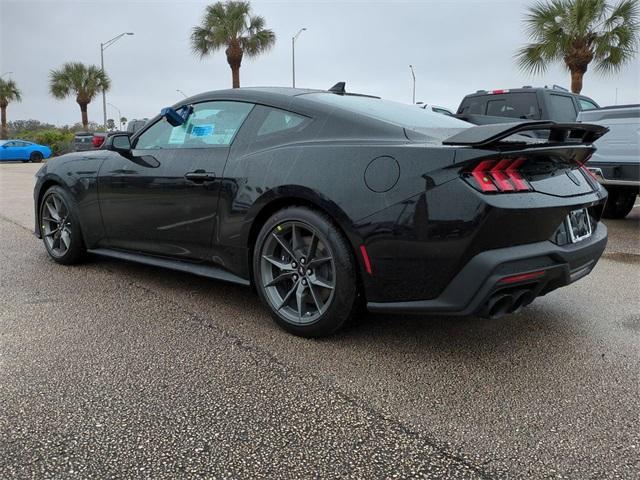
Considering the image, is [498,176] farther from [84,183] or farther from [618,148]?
[618,148]

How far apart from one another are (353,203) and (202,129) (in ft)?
4.95

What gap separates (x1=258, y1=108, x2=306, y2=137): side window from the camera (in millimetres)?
3367

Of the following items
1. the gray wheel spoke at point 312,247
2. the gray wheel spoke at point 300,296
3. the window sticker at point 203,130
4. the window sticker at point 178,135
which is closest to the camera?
the gray wheel spoke at point 312,247

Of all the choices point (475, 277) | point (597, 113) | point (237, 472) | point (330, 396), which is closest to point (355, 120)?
point (475, 277)

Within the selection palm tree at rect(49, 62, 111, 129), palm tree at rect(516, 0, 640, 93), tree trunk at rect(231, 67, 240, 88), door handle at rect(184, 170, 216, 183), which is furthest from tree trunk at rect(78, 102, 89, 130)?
door handle at rect(184, 170, 216, 183)

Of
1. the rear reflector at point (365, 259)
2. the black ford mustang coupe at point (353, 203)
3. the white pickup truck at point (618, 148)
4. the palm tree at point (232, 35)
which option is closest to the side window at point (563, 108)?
the white pickup truck at point (618, 148)

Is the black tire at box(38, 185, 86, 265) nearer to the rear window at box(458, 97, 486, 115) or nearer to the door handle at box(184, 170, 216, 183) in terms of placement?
the door handle at box(184, 170, 216, 183)

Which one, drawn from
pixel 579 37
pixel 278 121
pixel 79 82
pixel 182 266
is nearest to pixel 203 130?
pixel 278 121

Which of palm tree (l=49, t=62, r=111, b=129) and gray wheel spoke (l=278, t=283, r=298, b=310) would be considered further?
palm tree (l=49, t=62, r=111, b=129)

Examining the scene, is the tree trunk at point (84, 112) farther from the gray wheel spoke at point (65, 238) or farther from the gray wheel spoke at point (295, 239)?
the gray wheel spoke at point (295, 239)

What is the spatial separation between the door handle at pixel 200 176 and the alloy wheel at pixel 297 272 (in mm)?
615

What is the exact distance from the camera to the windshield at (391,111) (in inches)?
127

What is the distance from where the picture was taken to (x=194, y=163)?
371 centimetres

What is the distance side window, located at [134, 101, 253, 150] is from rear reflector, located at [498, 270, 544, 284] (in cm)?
194
